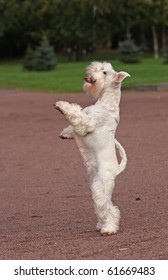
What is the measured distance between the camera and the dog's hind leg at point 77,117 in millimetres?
7238

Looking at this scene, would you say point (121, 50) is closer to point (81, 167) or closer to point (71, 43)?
point (71, 43)

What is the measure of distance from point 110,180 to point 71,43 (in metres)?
65.3

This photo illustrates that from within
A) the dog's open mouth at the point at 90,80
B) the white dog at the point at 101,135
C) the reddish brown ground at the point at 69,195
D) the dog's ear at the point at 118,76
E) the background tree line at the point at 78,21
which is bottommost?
the background tree line at the point at 78,21

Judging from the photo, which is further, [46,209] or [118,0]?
[118,0]

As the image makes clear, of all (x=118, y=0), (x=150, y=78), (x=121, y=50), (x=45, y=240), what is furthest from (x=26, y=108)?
(x=118, y=0)

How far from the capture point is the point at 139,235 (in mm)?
7840

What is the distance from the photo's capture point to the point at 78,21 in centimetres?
6856

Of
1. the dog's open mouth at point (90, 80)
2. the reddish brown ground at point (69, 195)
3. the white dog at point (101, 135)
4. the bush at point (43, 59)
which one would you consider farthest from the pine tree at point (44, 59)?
the dog's open mouth at point (90, 80)

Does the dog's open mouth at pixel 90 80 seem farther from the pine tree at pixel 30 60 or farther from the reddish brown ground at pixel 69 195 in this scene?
the pine tree at pixel 30 60

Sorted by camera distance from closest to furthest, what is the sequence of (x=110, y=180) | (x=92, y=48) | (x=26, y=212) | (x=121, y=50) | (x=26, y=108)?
(x=110, y=180) → (x=26, y=212) → (x=26, y=108) → (x=121, y=50) → (x=92, y=48)

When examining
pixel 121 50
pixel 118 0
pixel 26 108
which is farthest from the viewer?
pixel 118 0

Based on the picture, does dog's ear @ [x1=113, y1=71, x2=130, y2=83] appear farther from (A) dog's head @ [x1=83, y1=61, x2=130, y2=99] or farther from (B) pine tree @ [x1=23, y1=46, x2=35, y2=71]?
(B) pine tree @ [x1=23, y1=46, x2=35, y2=71]

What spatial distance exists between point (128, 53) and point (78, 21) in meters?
12.2

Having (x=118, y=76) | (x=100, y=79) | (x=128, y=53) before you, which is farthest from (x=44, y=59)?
(x=100, y=79)
